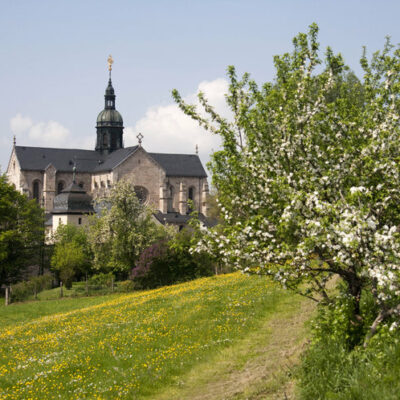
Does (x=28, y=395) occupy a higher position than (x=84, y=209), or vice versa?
(x=84, y=209)

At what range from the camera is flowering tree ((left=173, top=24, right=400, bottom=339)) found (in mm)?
9922

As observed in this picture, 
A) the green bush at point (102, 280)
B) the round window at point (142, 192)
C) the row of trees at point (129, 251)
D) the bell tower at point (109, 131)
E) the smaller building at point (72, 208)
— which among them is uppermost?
the bell tower at point (109, 131)

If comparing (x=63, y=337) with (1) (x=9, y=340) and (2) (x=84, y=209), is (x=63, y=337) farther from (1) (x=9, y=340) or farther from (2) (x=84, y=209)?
(2) (x=84, y=209)

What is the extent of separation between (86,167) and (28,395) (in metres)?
82.9

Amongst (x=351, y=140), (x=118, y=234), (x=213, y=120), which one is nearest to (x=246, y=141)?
(x=213, y=120)

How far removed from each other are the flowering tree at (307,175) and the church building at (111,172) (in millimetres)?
69824

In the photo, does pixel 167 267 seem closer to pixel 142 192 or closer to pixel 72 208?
pixel 72 208

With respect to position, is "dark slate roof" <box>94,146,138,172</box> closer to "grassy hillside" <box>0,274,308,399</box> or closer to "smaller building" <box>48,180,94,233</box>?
"smaller building" <box>48,180,94,233</box>

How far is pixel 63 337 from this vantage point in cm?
2005

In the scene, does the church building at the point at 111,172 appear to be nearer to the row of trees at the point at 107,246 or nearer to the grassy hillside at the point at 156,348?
the row of trees at the point at 107,246

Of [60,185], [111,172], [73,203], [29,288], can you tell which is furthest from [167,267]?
[60,185]

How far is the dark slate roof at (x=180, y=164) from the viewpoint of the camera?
96750mm

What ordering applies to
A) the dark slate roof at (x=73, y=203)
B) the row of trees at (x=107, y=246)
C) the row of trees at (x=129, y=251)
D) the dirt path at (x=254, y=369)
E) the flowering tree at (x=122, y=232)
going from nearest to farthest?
1. the dirt path at (x=254, y=369)
2. the row of trees at (x=129, y=251)
3. the row of trees at (x=107, y=246)
4. the flowering tree at (x=122, y=232)
5. the dark slate roof at (x=73, y=203)

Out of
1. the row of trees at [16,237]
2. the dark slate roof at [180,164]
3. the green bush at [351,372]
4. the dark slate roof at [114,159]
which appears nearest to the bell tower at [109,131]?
the dark slate roof at [114,159]
